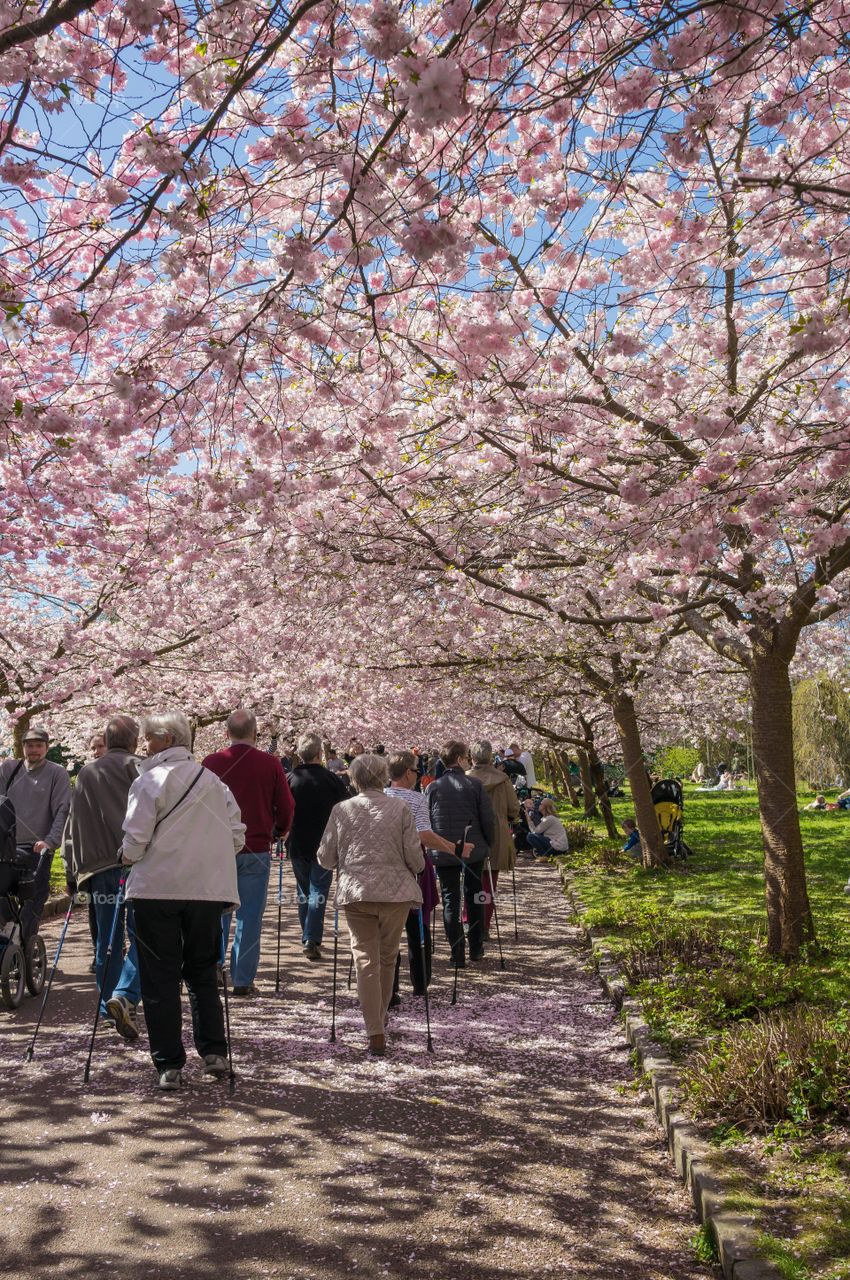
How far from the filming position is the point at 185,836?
5.63m

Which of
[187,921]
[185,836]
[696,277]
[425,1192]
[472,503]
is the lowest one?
[425,1192]

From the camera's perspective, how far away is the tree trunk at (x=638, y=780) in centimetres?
1555

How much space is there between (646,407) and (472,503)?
74.2 inches

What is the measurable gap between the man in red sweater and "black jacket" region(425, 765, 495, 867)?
1.71 meters

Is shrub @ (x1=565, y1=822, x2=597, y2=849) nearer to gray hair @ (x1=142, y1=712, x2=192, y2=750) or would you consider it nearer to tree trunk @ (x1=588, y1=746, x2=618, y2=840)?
tree trunk @ (x1=588, y1=746, x2=618, y2=840)

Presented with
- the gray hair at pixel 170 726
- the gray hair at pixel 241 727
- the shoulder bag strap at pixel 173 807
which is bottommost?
the shoulder bag strap at pixel 173 807

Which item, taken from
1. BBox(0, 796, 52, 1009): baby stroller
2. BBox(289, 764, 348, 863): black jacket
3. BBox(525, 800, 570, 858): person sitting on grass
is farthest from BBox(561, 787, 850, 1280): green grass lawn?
BBox(525, 800, 570, 858): person sitting on grass

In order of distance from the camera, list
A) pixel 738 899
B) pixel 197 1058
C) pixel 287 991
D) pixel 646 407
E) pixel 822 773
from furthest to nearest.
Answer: pixel 822 773 → pixel 738 899 → pixel 287 991 → pixel 646 407 → pixel 197 1058

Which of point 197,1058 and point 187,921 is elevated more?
point 187,921

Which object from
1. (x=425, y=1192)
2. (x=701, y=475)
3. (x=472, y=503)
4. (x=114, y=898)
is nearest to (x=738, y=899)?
(x=472, y=503)

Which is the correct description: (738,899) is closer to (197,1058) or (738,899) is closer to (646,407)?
(646,407)

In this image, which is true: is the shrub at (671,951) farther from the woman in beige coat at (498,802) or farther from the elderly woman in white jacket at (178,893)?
the elderly woman in white jacket at (178,893)

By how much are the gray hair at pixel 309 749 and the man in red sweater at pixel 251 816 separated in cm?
152

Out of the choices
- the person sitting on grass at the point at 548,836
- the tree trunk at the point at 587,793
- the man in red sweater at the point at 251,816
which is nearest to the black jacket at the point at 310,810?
Answer: the man in red sweater at the point at 251,816
